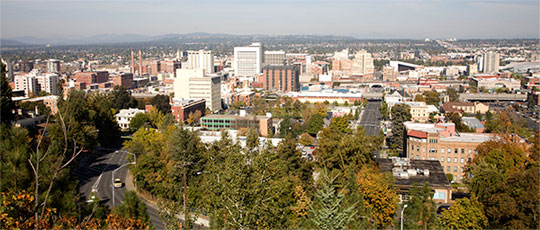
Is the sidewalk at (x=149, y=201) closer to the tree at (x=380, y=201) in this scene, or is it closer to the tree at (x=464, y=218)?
the tree at (x=380, y=201)

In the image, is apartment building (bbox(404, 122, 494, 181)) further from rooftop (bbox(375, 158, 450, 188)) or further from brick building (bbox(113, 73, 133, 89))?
brick building (bbox(113, 73, 133, 89))

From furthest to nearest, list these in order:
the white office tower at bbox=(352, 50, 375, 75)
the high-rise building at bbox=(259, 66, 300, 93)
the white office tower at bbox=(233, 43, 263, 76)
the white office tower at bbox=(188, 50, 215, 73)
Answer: the white office tower at bbox=(352, 50, 375, 75) < the white office tower at bbox=(233, 43, 263, 76) < the white office tower at bbox=(188, 50, 215, 73) < the high-rise building at bbox=(259, 66, 300, 93)

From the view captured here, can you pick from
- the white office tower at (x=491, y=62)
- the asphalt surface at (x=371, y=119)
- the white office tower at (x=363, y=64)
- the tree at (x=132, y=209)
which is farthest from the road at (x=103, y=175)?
the white office tower at (x=491, y=62)

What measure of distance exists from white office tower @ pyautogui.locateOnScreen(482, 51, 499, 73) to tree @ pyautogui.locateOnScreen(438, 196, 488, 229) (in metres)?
40.0

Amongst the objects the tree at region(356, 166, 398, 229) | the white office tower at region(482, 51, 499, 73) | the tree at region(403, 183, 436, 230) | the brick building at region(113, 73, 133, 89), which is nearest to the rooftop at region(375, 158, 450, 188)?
the tree at region(356, 166, 398, 229)

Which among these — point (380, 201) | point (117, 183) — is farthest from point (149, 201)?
point (380, 201)

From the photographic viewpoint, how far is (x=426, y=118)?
18672 millimetres

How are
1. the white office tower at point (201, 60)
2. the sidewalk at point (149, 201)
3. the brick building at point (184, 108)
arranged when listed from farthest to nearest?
the white office tower at point (201, 60), the brick building at point (184, 108), the sidewalk at point (149, 201)

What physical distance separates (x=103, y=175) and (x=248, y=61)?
31.4 metres

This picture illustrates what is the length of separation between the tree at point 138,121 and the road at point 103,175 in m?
3.16

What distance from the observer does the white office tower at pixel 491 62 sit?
1639 inches

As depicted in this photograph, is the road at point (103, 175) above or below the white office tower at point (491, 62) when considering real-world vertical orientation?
below

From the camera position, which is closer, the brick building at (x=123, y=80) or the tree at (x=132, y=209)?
the tree at (x=132, y=209)

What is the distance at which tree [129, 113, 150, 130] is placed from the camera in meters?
16.0
